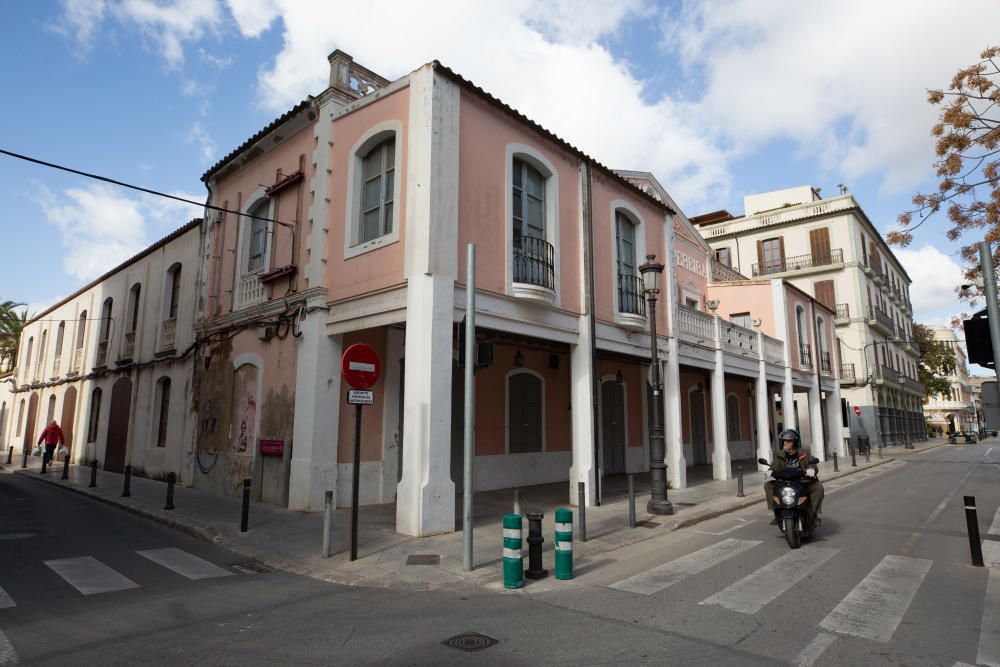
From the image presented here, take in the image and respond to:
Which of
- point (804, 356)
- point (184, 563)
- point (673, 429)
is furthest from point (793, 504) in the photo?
point (804, 356)

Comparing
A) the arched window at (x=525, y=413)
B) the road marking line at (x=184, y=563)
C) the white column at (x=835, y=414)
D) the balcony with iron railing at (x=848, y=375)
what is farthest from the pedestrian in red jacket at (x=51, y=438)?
the balcony with iron railing at (x=848, y=375)

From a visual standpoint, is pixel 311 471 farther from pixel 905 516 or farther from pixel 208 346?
pixel 905 516

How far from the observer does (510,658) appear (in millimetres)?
4133

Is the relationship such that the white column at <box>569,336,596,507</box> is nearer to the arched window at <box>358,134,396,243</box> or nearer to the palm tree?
the arched window at <box>358,134,396,243</box>

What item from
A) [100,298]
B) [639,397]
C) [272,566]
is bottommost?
[272,566]

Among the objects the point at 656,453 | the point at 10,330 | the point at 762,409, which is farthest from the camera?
the point at 10,330

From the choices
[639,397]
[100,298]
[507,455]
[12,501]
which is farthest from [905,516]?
[100,298]

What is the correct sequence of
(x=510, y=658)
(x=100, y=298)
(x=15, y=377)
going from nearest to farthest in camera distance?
(x=510, y=658)
(x=100, y=298)
(x=15, y=377)

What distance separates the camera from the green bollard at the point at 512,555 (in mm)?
5977

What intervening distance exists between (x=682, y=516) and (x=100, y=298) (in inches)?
924

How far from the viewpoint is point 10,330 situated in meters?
34.0

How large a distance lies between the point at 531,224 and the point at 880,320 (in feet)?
113

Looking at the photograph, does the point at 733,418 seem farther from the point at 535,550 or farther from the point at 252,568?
the point at 252,568

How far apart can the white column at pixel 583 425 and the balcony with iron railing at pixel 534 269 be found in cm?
160
